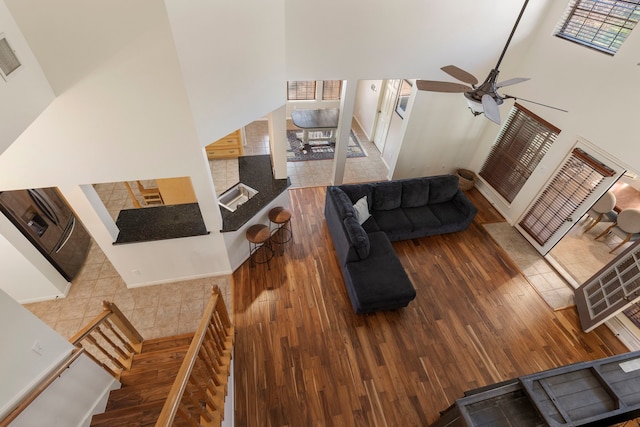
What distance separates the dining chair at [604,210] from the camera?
18.2 ft

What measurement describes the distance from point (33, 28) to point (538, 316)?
6.74 meters

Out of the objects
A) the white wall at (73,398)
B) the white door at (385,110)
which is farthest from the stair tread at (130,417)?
the white door at (385,110)

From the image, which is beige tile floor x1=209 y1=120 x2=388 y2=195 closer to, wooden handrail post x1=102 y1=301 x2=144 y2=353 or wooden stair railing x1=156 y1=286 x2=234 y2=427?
wooden handrail post x1=102 y1=301 x2=144 y2=353

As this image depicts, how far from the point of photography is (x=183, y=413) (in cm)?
208

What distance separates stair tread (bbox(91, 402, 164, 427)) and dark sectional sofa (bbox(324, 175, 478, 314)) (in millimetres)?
2603

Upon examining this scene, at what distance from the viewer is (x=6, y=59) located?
2.02 metres

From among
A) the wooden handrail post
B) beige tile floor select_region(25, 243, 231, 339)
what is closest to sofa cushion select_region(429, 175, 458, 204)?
beige tile floor select_region(25, 243, 231, 339)

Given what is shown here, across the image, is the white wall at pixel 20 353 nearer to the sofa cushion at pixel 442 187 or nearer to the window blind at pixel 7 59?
the window blind at pixel 7 59

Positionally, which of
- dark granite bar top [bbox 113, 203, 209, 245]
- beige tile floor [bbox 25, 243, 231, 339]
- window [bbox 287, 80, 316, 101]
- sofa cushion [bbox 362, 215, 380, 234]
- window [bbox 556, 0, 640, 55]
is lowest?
beige tile floor [bbox 25, 243, 231, 339]

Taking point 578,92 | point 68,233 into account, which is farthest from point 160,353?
point 578,92

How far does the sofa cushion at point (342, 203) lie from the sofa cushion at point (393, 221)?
71 cm

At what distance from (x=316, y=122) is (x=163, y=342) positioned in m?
5.76

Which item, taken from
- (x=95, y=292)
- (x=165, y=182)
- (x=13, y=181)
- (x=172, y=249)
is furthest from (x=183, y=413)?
(x=165, y=182)

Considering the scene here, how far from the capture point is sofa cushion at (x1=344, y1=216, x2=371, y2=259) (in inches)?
175
